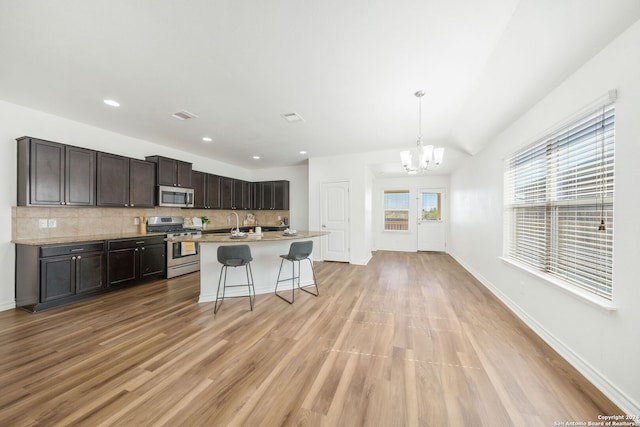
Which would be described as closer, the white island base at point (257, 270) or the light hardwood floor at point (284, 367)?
the light hardwood floor at point (284, 367)

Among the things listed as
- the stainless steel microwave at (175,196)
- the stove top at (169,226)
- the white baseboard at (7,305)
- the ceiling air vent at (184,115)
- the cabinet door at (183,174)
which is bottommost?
the white baseboard at (7,305)

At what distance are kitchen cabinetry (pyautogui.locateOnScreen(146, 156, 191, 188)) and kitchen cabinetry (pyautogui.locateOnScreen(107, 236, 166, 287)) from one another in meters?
1.21

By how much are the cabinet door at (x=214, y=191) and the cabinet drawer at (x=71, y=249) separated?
2.43 m

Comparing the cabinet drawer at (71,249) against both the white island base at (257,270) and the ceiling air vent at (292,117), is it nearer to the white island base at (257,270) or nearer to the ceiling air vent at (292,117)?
the white island base at (257,270)

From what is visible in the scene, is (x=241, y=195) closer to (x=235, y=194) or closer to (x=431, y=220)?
(x=235, y=194)

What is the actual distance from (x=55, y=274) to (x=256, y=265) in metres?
2.56

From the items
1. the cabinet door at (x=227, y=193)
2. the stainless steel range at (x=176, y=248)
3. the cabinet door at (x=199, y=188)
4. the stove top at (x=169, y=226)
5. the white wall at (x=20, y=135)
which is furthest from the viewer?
the cabinet door at (x=227, y=193)

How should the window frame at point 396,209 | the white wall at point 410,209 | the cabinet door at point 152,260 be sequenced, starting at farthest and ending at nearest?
the window frame at point 396,209, the white wall at point 410,209, the cabinet door at point 152,260

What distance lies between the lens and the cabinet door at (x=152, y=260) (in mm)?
4129

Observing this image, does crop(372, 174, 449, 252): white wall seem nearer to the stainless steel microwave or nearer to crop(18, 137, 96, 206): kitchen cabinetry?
the stainless steel microwave

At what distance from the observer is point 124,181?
13.6ft

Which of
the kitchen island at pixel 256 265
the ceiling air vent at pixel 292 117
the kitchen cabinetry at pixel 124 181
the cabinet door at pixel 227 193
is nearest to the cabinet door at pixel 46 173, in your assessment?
the kitchen cabinetry at pixel 124 181

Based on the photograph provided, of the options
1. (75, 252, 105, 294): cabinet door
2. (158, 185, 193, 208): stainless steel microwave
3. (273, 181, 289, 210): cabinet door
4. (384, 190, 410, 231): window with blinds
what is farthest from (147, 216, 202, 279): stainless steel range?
(384, 190, 410, 231): window with blinds

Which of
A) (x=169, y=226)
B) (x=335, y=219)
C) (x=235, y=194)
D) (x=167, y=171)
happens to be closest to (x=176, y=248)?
(x=169, y=226)
